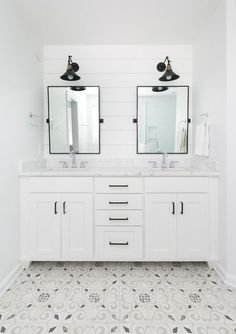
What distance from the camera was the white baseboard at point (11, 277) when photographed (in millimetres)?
1511

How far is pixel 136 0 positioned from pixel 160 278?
92.1 inches

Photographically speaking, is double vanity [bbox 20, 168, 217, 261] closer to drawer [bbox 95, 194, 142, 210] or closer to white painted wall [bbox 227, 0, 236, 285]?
drawer [bbox 95, 194, 142, 210]

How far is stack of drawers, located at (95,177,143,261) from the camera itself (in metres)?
1.77

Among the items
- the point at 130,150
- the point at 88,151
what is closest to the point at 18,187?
the point at 88,151

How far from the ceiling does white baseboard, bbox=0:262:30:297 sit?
7.51 feet

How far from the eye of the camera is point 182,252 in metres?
1.77

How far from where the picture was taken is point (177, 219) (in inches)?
69.6

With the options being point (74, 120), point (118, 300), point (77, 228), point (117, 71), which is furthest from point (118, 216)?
point (117, 71)

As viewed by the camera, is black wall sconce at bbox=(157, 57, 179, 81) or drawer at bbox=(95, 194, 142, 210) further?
black wall sconce at bbox=(157, 57, 179, 81)

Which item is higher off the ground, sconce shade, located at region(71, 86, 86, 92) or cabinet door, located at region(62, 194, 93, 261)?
sconce shade, located at region(71, 86, 86, 92)

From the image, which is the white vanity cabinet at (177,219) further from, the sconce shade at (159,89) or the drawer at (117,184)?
the sconce shade at (159,89)

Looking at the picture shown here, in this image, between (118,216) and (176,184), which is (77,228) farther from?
(176,184)

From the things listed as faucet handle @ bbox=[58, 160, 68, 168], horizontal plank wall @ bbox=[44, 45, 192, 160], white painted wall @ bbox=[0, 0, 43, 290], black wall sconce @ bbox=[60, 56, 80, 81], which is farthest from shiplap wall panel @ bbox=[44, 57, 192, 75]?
faucet handle @ bbox=[58, 160, 68, 168]

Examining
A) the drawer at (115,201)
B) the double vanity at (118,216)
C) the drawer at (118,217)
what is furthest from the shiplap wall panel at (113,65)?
the drawer at (118,217)
